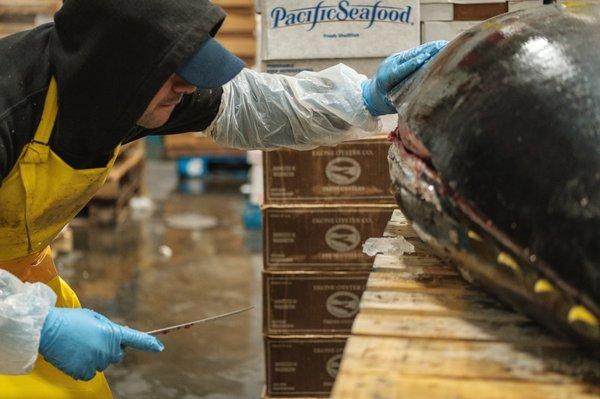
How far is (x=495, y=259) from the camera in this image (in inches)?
63.4

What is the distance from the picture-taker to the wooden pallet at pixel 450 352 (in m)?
1.38

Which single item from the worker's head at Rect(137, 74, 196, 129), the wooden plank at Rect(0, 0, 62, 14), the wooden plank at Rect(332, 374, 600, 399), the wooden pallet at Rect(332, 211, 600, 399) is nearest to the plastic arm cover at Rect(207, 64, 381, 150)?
the worker's head at Rect(137, 74, 196, 129)

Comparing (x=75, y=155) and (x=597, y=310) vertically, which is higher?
(x=597, y=310)

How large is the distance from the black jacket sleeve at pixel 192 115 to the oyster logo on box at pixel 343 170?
2.47 feet

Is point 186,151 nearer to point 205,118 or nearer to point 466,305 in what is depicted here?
point 205,118

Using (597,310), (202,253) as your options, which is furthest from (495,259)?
(202,253)

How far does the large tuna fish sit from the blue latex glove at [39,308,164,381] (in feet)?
2.54

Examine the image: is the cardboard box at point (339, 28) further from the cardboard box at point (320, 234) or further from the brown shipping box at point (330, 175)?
the cardboard box at point (320, 234)

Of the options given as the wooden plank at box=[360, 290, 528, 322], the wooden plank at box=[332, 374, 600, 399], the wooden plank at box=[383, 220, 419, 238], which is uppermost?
the wooden plank at box=[332, 374, 600, 399]

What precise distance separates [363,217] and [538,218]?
5.88 ft

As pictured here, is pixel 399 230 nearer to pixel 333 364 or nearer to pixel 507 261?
pixel 507 261

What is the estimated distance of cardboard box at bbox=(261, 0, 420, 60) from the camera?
2.99 meters

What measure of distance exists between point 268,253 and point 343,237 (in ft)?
0.97

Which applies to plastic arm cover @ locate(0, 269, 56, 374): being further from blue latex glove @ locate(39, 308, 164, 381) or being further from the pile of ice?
the pile of ice
